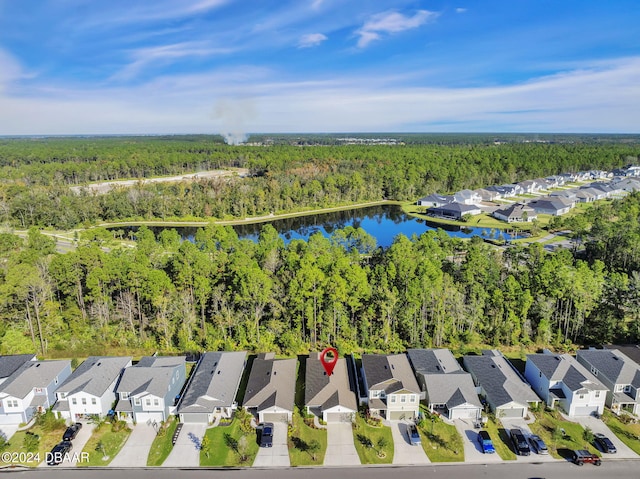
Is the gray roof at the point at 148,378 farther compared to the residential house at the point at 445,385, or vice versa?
the residential house at the point at 445,385

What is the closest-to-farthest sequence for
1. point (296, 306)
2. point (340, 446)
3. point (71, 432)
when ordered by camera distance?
point (340, 446)
point (71, 432)
point (296, 306)

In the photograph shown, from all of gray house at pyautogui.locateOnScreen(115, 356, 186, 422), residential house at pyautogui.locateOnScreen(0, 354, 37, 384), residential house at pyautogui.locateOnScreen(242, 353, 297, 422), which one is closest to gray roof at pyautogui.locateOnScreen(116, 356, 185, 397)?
gray house at pyautogui.locateOnScreen(115, 356, 186, 422)

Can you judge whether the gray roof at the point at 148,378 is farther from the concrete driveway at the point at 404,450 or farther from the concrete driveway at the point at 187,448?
the concrete driveway at the point at 404,450

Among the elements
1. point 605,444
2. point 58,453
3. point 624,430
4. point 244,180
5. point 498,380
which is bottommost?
point 624,430

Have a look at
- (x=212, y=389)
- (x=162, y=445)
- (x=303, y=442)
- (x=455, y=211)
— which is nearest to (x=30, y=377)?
(x=162, y=445)

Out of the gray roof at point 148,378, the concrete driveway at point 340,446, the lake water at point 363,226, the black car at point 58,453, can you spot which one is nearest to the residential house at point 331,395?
the concrete driveway at point 340,446

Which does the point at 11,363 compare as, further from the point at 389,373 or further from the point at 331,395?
the point at 389,373

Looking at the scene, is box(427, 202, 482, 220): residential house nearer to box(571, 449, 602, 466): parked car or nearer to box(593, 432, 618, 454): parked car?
box(593, 432, 618, 454): parked car
